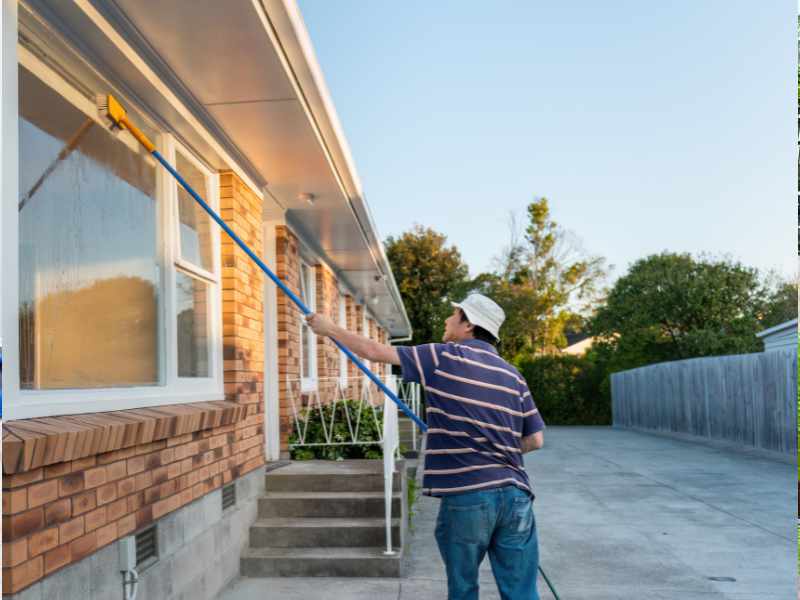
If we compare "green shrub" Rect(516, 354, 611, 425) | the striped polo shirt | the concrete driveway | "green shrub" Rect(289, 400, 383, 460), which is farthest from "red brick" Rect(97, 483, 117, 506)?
"green shrub" Rect(516, 354, 611, 425)

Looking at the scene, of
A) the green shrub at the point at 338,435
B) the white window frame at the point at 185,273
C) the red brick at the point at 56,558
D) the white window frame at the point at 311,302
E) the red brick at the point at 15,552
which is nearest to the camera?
the red brick at the point at 15,552

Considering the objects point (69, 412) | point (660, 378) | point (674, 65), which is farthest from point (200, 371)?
point (674, 65)

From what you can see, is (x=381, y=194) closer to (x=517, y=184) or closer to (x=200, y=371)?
(x=517, y=184)

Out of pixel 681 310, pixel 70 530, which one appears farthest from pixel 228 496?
pixel 681 310

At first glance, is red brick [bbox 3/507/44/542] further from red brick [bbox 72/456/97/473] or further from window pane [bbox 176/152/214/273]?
window pane [bbox 176/152/214/273]

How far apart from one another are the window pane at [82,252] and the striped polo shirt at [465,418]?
144 centimetres

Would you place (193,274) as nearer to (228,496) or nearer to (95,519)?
(228,496)

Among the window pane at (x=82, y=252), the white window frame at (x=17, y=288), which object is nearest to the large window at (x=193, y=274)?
the white window frame at (x=17, y=288)

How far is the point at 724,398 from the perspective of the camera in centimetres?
1584

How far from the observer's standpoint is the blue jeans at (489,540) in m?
3.16

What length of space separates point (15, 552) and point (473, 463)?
5.71ft

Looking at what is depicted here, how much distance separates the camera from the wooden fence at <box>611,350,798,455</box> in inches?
507

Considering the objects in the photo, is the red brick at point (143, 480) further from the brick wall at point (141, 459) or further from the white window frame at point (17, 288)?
the white window frame at point (17, 288)

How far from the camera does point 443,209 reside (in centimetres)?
3959
